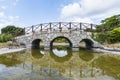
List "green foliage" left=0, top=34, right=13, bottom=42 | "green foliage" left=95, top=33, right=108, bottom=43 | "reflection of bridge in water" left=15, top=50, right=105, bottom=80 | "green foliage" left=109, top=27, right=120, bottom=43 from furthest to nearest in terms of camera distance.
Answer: "green foliage" left=0, top=34, right=13, bottom=42 < "green foliage" left=95, top=33, right=108, bottom=43 < "green foliage" left=109, top=27, right=120, bottom=43 < "reflection of bridge in water" left=15, top=50, right=105, bottom=80

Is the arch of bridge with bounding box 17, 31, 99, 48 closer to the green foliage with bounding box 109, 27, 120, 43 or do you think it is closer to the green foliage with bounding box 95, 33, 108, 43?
the green foliage with bounding box 95, 33, 108, 43

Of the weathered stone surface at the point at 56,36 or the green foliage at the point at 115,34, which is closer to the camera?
the weathered stone surface at the point at 56,36

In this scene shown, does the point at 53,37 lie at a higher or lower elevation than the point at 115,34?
lower

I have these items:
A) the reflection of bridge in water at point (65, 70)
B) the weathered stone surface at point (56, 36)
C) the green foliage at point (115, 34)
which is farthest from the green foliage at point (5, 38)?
the reflection of bridge in water at point (65, 70)

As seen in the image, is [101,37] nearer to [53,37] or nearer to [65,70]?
[53,37]

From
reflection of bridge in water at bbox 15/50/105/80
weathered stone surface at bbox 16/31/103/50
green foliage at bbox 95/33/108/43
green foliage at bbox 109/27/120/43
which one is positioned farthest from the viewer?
green foliage at bbox 95/33/108/43

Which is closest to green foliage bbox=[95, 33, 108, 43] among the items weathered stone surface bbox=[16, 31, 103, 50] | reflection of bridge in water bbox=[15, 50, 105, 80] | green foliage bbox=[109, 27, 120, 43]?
green foliage bbox=[109, 27, 120, 43]

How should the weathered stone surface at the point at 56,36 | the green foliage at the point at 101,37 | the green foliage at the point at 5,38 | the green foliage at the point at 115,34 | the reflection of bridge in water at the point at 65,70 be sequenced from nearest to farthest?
the reflection of bridge in water at the point at 65,70 < the weathered stone surface at the point at 56,36 < the green foliage at the point at 115,34 < the green foliage at the point at 101,37 < the green foliage at the point at 5,38

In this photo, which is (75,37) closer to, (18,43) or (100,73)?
(18,43)

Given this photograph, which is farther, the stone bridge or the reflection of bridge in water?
the stone bridge

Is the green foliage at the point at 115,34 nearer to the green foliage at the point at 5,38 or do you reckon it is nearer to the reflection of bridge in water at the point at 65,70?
the reflection of bridge in water at the point at 65,70

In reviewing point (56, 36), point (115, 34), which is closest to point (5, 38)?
point (56, 36)

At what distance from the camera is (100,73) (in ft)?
37.6

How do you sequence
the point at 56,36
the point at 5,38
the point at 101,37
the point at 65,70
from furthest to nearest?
the point at 5,38 < the point at 101,37 < the point at 56,36 < the point at 65,70
